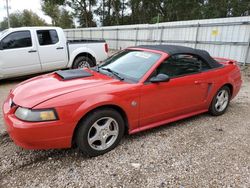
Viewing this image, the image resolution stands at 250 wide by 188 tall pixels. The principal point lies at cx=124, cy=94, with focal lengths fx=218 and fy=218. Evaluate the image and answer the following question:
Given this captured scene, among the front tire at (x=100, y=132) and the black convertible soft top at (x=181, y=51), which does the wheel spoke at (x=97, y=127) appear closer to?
the front tire at (x=100, y=132)

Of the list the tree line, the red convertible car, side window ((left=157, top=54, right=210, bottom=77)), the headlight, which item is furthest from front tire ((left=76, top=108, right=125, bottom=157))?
the tree line

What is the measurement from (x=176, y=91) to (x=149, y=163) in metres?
1.29

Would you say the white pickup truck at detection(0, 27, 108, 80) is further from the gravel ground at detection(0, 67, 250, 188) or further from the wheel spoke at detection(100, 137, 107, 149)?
the wheel spoke at detection(100, 137, 107, 149)

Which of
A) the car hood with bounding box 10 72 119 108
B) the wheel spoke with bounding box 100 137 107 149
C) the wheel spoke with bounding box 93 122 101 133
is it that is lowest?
the wheel spoke with bounding box 100 137 107 149

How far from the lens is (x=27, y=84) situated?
334cm

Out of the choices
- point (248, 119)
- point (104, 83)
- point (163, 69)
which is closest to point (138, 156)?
point (104, 83)

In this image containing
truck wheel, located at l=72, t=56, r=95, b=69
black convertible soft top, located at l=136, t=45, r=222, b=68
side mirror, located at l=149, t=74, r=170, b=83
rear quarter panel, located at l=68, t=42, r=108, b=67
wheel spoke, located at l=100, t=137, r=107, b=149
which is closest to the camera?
wheel spoke, located at l=100, t=137, r=107, b=149

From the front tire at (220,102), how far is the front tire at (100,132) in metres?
2.13

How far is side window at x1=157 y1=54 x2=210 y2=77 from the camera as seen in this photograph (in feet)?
11.5

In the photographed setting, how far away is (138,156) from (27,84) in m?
1.99

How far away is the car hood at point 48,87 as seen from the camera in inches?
107

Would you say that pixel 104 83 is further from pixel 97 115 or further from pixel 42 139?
pixel 42 139

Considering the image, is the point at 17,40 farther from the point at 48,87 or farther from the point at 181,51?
the point at 181,51

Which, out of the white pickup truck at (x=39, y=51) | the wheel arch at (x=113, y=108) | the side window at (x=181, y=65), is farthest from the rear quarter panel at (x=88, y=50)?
the wheel arch at (x=113, y=108)
